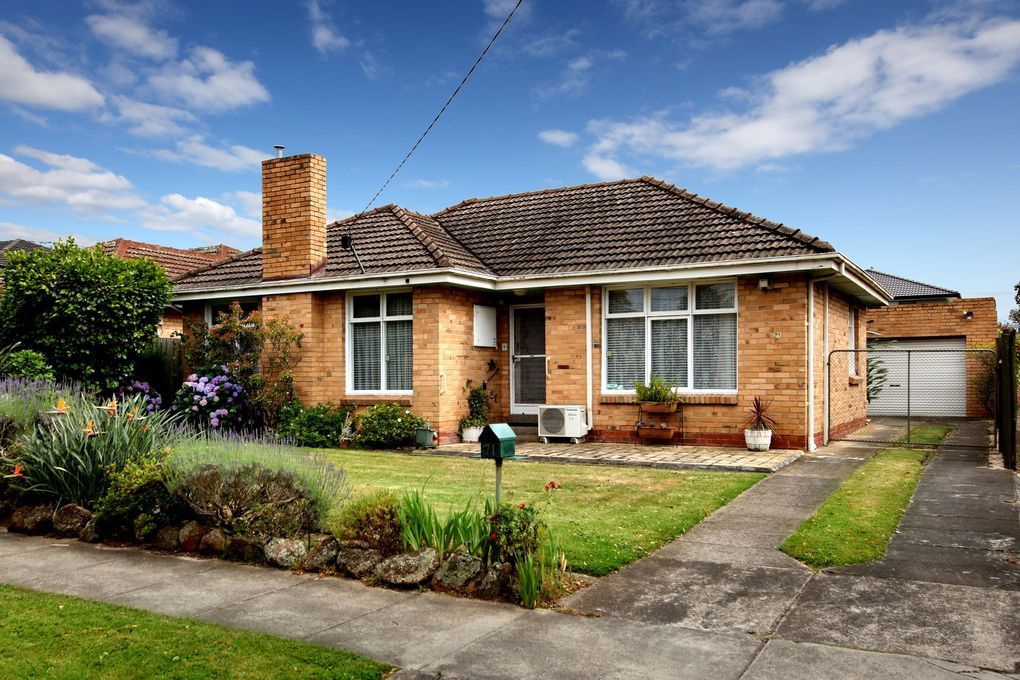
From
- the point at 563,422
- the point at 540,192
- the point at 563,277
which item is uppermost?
the point at 540,192

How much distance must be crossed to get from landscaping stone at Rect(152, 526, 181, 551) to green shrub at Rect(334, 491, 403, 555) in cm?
157

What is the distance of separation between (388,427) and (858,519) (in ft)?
27.8

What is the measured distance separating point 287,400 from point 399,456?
11.4 feet

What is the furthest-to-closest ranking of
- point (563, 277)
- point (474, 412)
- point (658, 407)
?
point (474, 412), point (563, 277), point (658, 407)

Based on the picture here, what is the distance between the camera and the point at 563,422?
1396 centimetres

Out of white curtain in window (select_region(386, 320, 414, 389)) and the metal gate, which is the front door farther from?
the metal gate

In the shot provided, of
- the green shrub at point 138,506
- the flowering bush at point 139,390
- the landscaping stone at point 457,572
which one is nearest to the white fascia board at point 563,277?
the flowering bush at point 139,390

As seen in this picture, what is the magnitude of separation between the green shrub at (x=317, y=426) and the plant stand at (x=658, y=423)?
5.43 meters

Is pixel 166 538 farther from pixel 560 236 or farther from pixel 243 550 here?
pixel 560 236

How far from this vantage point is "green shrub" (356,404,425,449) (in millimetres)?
13969

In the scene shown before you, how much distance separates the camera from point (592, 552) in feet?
21.0

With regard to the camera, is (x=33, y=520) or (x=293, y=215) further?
(x=293, y=215)

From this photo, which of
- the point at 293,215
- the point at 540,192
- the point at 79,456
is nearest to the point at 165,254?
the point at 293,215

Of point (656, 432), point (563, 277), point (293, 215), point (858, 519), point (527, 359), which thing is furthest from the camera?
point (527, 359)
